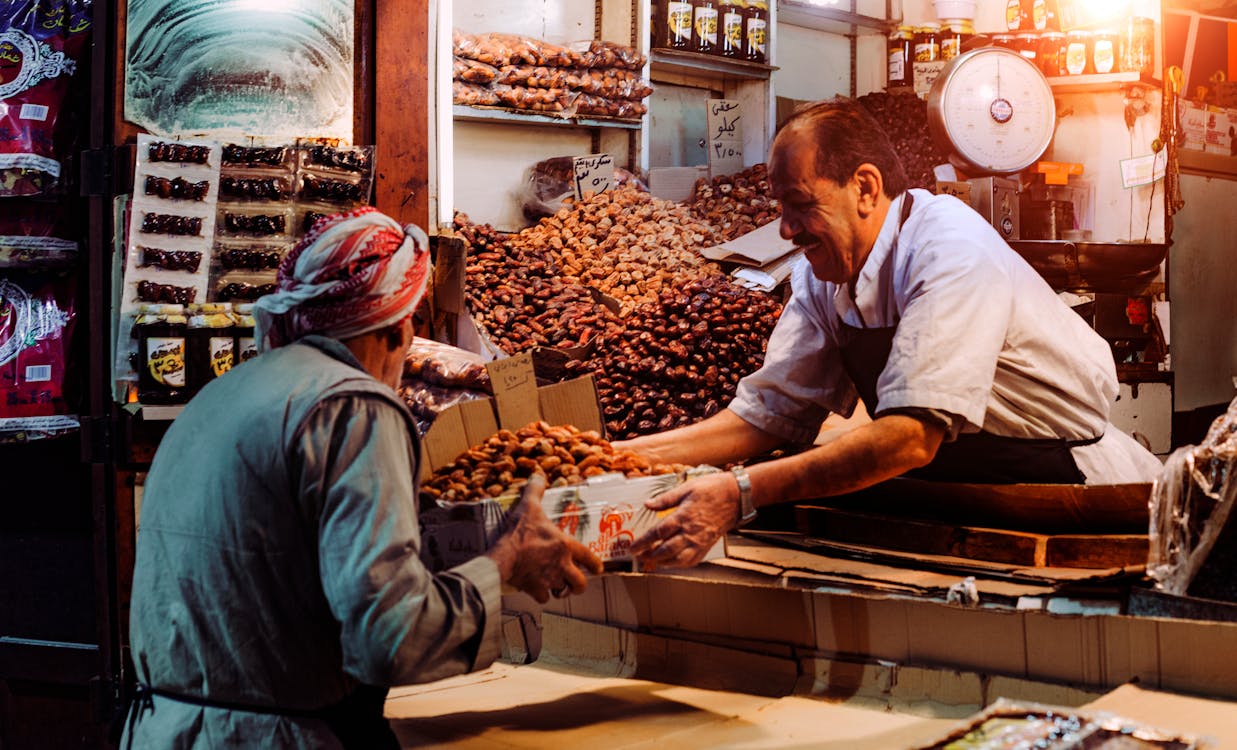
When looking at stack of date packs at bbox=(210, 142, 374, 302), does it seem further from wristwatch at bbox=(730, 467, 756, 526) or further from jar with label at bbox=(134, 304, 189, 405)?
wristwatch at bbox=(730, 467, 756, 526)

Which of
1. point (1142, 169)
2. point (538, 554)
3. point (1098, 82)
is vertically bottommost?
point (538, 554)

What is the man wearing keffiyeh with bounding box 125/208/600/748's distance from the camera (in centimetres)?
146

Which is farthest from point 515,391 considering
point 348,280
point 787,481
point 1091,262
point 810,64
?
point 810,64

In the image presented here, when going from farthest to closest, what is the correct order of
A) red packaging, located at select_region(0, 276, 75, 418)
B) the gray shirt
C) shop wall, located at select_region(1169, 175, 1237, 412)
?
shop wall, located at select_region(1169, 175, 1237, 412), red packaging, located at select_region(0, 276, 75, 418), the gray shirt

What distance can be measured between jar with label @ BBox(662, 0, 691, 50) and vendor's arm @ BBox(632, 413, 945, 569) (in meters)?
5.05

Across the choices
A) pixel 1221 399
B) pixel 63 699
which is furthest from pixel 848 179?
pixel 1221 399

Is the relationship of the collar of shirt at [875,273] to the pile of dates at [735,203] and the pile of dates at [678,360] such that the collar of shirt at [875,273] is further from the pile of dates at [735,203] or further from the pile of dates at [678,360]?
the pile of dates at [735,203]

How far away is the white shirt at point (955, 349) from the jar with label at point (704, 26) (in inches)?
171

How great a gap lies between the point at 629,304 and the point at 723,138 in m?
2.27

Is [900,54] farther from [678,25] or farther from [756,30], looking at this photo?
[678,25]

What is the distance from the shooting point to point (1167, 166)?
677cm

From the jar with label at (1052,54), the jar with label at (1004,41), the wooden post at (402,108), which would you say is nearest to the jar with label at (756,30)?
the jar with label at (1004,41)

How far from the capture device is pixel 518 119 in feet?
20.3

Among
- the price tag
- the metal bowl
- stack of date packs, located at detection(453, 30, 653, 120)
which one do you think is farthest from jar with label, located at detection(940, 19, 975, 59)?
the price tag
